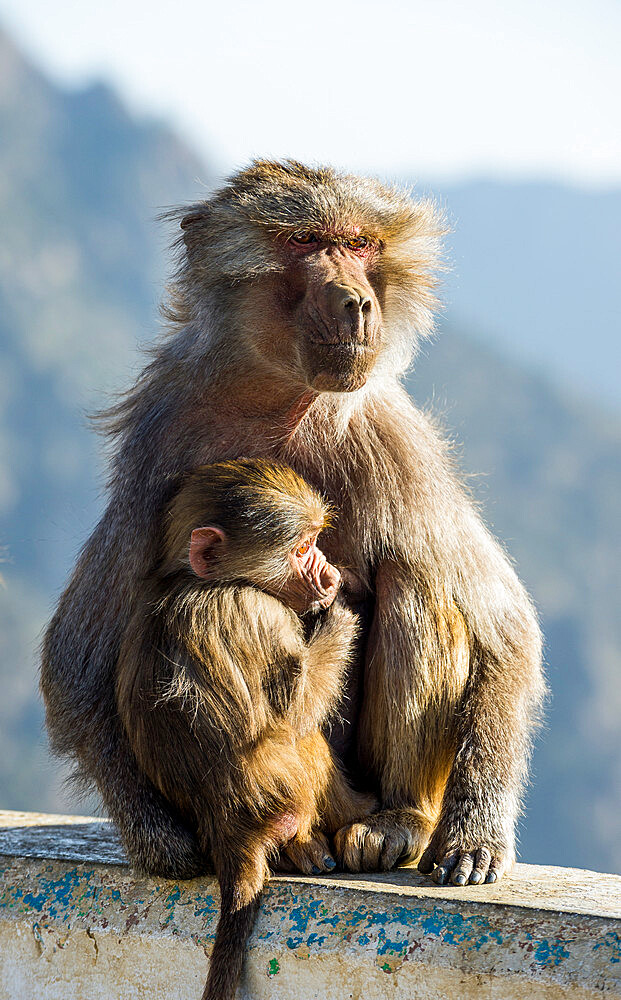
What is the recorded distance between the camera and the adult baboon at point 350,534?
3.23 meters

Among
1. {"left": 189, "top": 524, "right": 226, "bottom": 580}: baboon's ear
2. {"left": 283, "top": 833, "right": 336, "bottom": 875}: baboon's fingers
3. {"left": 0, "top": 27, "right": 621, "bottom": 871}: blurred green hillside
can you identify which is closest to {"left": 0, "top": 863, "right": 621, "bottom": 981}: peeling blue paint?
{"left": 283, "top": 833, "right": 336, "bottom": 875}: baboon's fingers

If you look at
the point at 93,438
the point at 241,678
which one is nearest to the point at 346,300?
the point at 241,678

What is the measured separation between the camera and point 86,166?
90.0m

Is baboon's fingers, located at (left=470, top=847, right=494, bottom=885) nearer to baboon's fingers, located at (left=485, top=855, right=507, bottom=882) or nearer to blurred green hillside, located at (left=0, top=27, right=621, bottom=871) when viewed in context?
baboon's fingers, located at (left=485, top=855, right=507, bottom=882)

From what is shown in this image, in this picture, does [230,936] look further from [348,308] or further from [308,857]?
[348,308]

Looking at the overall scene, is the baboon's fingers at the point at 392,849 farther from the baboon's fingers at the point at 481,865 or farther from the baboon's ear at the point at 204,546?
the baboon's ear at the point at 204,546

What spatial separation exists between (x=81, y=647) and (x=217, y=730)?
65 centimetres

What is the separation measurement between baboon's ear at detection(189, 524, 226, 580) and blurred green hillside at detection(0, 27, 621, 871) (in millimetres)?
30873

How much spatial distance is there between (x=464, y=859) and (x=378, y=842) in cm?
24

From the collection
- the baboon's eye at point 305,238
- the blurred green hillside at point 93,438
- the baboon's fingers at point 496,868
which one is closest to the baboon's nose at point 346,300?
the baboon's eye at point 305,238

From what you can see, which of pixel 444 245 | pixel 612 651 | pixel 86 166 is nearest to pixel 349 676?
pixel 444 245

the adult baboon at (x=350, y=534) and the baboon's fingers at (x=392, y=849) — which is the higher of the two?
the adult baboon at (x=350, y=534)

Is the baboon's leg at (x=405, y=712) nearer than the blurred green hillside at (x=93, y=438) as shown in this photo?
Yes

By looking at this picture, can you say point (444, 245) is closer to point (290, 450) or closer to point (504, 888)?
point (290, 450)
